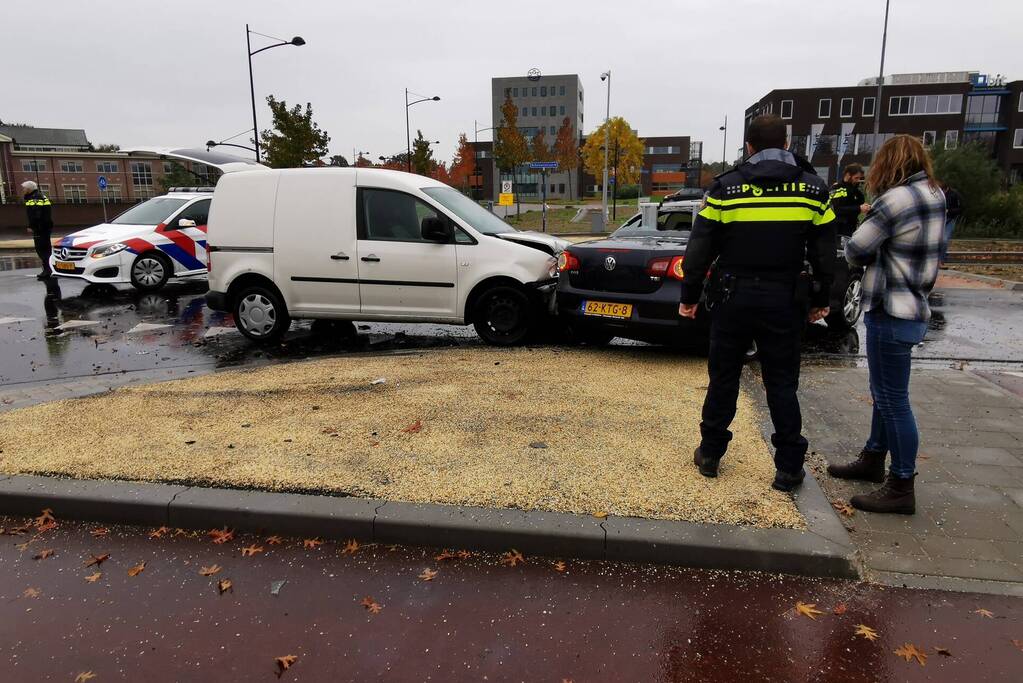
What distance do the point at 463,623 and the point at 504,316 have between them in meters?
5.01

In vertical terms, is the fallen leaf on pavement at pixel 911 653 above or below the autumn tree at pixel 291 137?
below

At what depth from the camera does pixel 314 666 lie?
259cm

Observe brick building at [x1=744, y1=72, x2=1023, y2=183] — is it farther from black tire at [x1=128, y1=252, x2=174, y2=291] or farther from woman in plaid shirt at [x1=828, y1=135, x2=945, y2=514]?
woman in plaid shirt at [x1=828, y1=135, x2=945, y2=514]

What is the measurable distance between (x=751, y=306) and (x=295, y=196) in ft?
19.0

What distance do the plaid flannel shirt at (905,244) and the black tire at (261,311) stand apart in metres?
6.37

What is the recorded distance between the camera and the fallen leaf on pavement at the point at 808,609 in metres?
2.84

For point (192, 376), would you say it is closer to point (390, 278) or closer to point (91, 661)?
point (390, 278)

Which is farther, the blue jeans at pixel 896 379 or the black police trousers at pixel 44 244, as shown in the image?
the black police trousers at pixel 44 244

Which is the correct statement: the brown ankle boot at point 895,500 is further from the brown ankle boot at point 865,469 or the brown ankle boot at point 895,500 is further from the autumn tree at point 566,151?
the autumn tree at point 566,151

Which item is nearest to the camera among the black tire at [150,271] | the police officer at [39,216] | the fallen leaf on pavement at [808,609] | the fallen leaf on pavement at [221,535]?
the fallen leaf on pavement at [808,609]

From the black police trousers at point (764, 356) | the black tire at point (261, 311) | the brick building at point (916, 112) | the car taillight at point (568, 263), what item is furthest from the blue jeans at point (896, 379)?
the brick building at point (916, 112)

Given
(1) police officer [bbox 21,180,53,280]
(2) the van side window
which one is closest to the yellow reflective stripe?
(2) the van side window

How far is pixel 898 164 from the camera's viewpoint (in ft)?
11.5

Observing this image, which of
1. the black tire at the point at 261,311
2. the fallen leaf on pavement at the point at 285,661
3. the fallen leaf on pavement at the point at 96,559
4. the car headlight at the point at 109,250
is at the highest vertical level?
the car headlight at the point at 109,250
